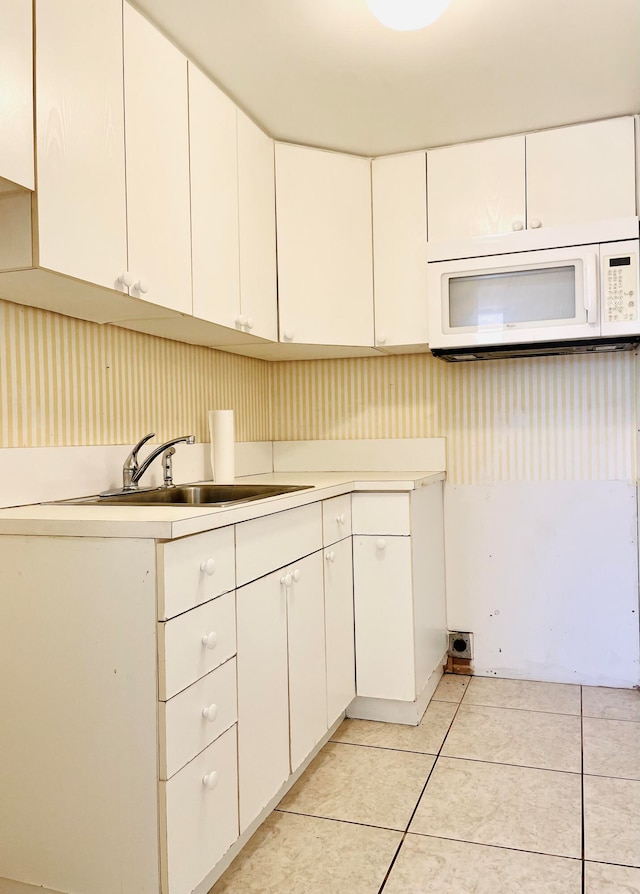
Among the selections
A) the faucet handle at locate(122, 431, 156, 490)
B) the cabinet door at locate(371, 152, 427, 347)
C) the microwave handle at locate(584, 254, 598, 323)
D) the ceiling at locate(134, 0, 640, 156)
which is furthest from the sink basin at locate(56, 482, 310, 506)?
the ceiling at locate(134, 0, 640, 156)

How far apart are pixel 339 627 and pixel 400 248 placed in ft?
4.78

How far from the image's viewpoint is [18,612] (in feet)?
4.68

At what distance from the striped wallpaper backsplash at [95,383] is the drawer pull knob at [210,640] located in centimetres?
71

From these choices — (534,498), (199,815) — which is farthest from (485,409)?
(199,815)

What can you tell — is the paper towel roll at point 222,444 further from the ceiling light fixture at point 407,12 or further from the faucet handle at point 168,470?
the ceiling light fixture at point 407,12

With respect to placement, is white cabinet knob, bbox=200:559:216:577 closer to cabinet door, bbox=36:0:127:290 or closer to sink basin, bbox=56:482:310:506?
sink basin, bbox=56:482:310:506

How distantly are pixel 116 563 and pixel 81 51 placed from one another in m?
1.09

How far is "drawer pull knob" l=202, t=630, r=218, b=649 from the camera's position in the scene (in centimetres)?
145

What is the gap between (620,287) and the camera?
2363mm

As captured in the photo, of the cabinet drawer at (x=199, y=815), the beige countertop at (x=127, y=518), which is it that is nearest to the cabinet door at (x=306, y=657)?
the beige countertop at (x=127, y=518)

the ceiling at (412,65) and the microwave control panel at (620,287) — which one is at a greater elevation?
the ceiling at (412,65)

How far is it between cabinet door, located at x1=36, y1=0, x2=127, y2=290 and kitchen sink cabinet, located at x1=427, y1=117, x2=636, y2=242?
1.39 metres

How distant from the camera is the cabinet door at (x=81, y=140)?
1.39 m

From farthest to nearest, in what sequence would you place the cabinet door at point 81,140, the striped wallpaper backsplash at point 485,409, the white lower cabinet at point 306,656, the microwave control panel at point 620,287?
the striped wallpaper backsplash at point 485,409 → the microwave control panel at point 620,287 → the white lower cabinet at point 306,656 → the cabinet door at point 81,140
